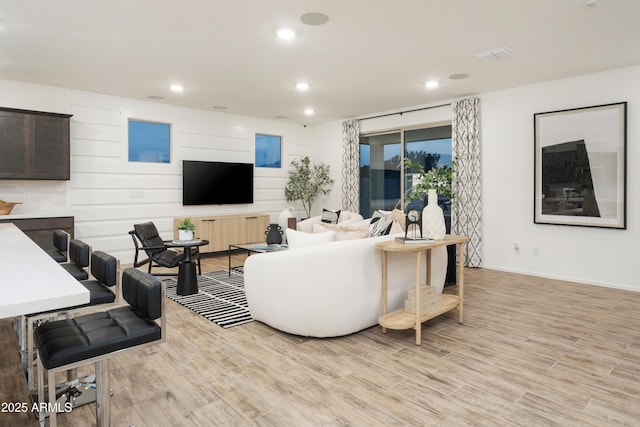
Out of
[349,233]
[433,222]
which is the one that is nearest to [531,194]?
[433,222]

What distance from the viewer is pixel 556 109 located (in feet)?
17.8

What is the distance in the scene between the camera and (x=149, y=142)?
6.94 metres

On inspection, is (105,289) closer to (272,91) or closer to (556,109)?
(272,91)

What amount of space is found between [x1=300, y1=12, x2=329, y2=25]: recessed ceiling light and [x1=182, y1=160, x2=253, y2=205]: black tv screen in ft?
14.2

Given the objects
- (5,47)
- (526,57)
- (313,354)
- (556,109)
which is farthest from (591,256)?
(5,47)

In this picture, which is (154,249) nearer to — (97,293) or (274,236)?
(274,236)

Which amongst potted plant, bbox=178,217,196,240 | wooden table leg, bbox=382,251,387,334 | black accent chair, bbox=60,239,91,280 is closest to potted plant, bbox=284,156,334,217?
potted plant, bbox=178,217,196,240

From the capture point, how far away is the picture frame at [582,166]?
4.93 metres

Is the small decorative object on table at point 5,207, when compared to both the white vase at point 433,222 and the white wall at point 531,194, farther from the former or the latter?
the white wall at point 531,194

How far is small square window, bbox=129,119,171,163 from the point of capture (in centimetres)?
671

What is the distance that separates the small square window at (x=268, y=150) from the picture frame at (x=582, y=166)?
506 centimetres

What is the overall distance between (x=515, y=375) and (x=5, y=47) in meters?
5.66

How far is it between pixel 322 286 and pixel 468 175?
A: 4.14 m

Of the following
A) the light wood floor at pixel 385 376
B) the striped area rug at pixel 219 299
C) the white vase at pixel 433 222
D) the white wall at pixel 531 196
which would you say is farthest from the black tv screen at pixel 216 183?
the white vase at pixel 433 222
